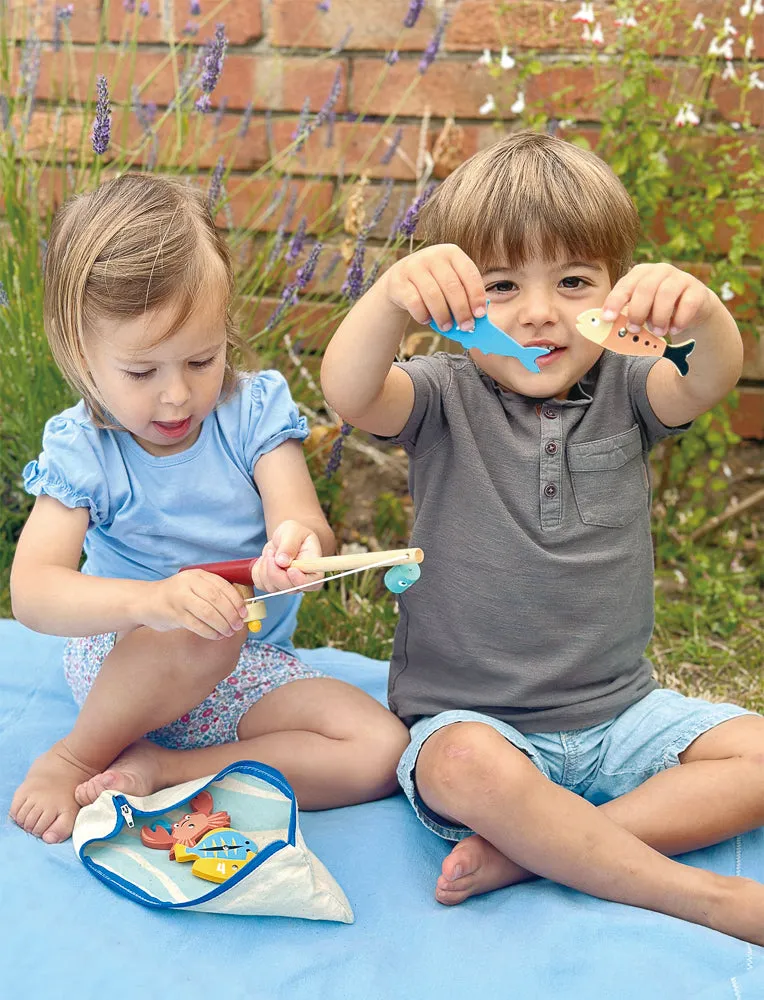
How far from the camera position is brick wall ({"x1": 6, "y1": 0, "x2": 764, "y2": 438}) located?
199cm

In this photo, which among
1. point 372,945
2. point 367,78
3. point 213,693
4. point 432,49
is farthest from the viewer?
point 367,78

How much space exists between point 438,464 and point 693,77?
1.13m

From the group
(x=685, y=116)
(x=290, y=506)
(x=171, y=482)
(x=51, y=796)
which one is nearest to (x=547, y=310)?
(x=290, y=506)

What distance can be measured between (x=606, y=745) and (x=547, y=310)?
51 centimetres

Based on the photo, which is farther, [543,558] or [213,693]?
[213,693]

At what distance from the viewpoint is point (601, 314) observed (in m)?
1.09

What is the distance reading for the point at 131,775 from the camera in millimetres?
1256

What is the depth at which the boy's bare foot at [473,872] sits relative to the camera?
3.69ft

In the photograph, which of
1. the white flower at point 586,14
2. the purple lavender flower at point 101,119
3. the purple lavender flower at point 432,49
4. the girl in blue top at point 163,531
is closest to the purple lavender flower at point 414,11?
the purple lavender flower at point 432,49

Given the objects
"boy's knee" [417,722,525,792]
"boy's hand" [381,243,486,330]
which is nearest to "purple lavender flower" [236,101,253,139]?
"boy's hand" [381,243,486,330]

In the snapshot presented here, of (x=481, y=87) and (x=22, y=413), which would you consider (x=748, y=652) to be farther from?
(x=22, y=413)

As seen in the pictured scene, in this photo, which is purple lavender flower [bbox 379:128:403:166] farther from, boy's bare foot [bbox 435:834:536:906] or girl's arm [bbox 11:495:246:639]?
boy's bare foot [bbox 435:834:536:906]

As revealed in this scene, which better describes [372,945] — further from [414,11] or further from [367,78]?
[367,78]

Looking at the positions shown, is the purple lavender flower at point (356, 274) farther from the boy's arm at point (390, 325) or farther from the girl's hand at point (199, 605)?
the girl's hand at point (199, 605)
